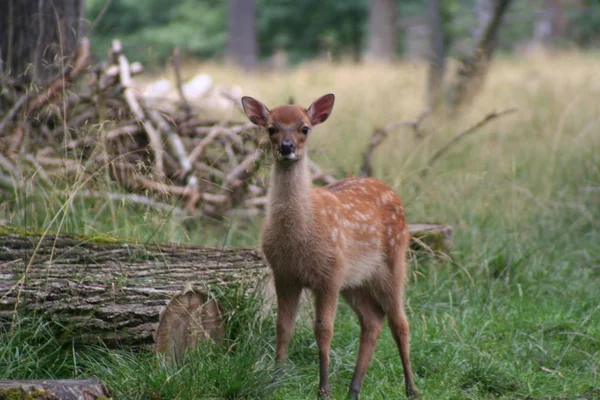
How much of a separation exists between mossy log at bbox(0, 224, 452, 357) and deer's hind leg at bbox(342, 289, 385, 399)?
1.84 feet

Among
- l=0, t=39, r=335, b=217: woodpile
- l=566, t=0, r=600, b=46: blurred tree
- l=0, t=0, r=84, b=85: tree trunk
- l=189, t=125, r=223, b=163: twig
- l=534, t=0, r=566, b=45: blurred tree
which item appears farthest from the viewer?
l=534, t=0, r=566, b=45: blurred tree

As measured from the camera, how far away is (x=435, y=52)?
12484 millimetres

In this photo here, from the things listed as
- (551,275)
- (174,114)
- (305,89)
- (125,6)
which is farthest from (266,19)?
(551,275)

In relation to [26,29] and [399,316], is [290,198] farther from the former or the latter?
[26,29]

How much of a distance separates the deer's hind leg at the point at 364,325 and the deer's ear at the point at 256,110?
1.14 m

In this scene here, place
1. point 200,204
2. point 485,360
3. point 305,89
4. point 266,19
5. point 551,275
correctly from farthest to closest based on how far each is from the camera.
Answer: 1. point 266,19
2. point 305,89
3. point 200,204
4. point 551,275
5. point 485,360

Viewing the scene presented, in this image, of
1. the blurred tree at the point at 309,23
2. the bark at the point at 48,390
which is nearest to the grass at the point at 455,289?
the bark at the point at 48,390

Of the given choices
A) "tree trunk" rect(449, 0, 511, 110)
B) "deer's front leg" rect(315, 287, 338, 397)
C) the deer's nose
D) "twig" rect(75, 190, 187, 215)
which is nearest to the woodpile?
"twig" rect(75, 190, 187, 215)

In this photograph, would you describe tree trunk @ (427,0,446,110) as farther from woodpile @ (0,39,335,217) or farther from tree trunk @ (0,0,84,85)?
tree trunk @ (0,0,84,85)

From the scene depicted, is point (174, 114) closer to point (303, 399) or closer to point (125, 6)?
point (303, 399)

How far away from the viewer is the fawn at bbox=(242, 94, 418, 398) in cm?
444

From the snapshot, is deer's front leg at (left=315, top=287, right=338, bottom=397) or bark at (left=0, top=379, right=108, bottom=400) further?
deer's front leg at (left=315, top=287, right=338, bottom=397)

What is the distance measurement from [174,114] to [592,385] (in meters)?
4.94

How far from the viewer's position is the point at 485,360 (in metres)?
5.07
